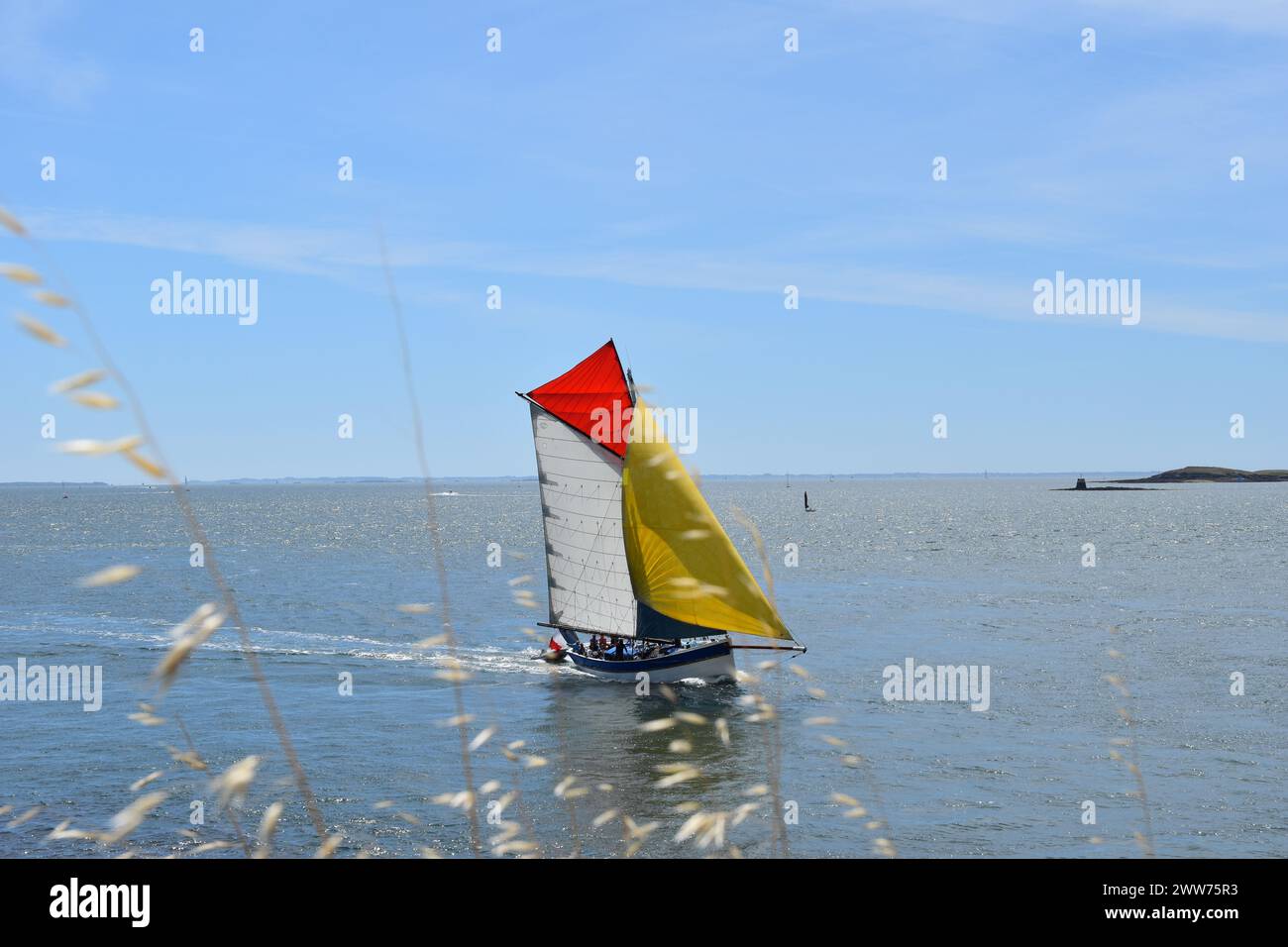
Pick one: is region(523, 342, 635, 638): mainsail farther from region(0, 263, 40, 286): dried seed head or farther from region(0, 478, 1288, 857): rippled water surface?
region(0, 263, 40, 286): dried seed head

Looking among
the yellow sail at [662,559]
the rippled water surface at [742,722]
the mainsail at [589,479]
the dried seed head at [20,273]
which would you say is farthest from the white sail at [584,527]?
the dried seed head at [20,273]

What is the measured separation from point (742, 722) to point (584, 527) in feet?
37.8

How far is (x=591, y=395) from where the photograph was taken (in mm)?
46875

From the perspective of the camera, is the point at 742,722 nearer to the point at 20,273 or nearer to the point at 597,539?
the point at 597,539

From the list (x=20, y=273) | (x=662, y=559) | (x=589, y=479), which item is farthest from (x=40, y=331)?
(x=589, y=479)

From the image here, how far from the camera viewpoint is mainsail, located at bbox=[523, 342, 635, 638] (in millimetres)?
46000

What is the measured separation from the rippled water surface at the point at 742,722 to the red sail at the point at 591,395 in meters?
9.78

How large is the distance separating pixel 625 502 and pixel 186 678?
23332mm

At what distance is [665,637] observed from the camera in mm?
45906

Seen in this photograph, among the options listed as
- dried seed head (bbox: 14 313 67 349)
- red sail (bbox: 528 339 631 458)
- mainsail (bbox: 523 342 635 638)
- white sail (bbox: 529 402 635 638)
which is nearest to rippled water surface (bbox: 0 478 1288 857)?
dried seed head (bbox: 14 313 67 349)

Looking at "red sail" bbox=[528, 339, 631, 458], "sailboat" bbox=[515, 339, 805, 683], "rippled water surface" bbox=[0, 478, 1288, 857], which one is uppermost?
"red sail" bbox=[528, 339, 631, 458]
